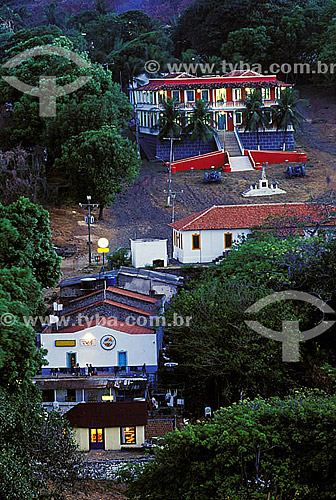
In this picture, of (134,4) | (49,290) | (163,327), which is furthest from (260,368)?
(134,4)

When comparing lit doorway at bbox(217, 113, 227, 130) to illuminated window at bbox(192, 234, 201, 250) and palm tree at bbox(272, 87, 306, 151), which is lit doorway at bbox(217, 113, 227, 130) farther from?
illuminated window at bbox(192, 234, 201, 250)

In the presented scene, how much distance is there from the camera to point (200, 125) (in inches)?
2351

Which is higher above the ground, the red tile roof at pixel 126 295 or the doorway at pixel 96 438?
the red tile roof at pixel 126 295

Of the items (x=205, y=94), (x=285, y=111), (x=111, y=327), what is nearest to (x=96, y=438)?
(x=111, y=327)

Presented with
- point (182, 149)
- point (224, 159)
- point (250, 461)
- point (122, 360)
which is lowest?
point (250, 461)

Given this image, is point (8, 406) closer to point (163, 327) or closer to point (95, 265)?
point (163, 327)

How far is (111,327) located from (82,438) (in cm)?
473

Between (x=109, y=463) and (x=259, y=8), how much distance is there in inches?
2321

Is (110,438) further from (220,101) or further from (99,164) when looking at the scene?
(220,101)

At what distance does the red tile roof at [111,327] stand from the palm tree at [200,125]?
92.1 ft

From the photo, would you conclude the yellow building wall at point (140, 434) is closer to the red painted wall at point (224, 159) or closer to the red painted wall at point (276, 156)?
the red painted wall at point (224, 159)

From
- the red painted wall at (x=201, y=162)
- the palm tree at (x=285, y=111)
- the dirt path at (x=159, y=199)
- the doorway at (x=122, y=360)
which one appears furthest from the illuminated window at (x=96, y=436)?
the palm tree at (x=285, y=111)

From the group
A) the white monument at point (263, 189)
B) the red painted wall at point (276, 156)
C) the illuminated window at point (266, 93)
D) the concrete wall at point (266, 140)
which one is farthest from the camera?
the illuminated window at point (266, 93)

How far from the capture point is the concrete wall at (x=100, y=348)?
31906 mm
